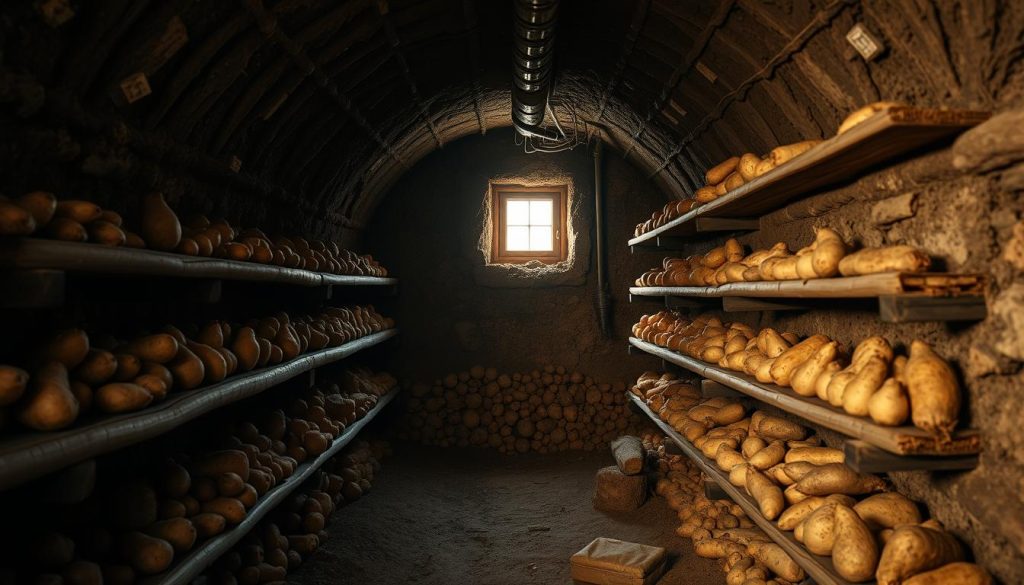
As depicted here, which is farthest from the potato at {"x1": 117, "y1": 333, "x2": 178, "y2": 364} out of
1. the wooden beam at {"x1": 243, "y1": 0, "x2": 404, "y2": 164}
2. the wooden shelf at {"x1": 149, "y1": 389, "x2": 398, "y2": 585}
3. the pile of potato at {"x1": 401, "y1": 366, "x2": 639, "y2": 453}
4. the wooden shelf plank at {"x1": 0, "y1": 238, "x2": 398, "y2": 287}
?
the pile of potato at {"x1": 401, "y1": 366, "x2": 639, "y2": 453}

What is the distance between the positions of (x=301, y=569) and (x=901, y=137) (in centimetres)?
453

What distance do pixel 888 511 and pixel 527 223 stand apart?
6.76 m

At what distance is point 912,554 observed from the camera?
8.74 ft

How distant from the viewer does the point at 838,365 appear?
135 inches

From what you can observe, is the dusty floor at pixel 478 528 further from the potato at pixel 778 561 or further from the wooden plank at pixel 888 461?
the wooden plank at pixel 888 461

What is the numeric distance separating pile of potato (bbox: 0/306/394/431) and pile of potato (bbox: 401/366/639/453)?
4.11 metres

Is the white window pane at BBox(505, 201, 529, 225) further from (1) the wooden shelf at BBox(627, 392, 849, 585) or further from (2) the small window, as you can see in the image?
(1) the wooden shelf at BBox(627, 392, 849, 585)

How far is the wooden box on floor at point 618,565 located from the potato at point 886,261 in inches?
98.6

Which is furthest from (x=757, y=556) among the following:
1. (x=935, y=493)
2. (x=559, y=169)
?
(x=559, y=169)

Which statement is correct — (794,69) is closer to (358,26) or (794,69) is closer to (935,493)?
(935,493)

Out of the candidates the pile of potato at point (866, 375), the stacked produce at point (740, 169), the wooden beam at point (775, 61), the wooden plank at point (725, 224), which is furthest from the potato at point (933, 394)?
the wooden plank at point (725, 224)

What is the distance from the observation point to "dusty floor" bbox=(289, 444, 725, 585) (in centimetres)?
489

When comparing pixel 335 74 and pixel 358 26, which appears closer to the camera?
pixel 358 26

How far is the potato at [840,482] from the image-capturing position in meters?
3.51
